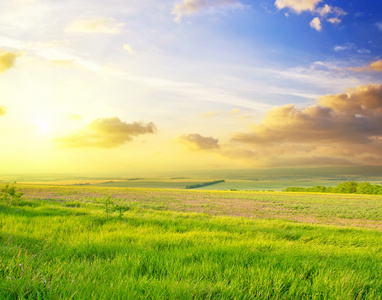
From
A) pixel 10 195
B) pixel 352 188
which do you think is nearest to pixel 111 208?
pixel 10 195

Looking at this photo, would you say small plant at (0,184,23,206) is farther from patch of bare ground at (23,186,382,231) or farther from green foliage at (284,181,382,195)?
green foliage at (284,181,382,195)

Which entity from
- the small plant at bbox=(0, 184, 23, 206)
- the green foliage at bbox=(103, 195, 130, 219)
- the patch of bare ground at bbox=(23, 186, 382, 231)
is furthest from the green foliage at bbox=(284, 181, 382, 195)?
the small plant at bbox=(0, 184, 23, 206)

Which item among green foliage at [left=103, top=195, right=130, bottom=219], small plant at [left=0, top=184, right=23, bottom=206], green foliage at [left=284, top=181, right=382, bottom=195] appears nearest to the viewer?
green foliage at [left=103, top=195, right=130, bottom=219]

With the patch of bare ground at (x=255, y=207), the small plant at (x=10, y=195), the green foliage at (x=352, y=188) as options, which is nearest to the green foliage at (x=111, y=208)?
the patch of bare ground at (x=255, y=207)

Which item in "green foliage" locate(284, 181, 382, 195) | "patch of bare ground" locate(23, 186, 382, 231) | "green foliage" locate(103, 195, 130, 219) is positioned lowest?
"green foliage" locate(284, 181, 382, 195)

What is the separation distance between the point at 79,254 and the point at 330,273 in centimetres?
408

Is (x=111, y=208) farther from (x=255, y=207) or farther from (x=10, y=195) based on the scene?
(x=255, y=207)

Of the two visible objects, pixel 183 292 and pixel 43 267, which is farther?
pixel 43 267

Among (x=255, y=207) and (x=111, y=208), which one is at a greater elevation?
(x=111, y=208)

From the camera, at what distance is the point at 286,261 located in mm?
4051

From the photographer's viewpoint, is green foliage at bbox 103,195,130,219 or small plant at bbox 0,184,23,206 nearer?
green foliage at bbox 103,195,130,219

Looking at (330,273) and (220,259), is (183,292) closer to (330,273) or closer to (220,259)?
(220,259)

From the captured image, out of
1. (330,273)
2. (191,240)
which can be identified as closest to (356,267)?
(330,273)

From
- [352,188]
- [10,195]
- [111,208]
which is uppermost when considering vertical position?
[10,195]
